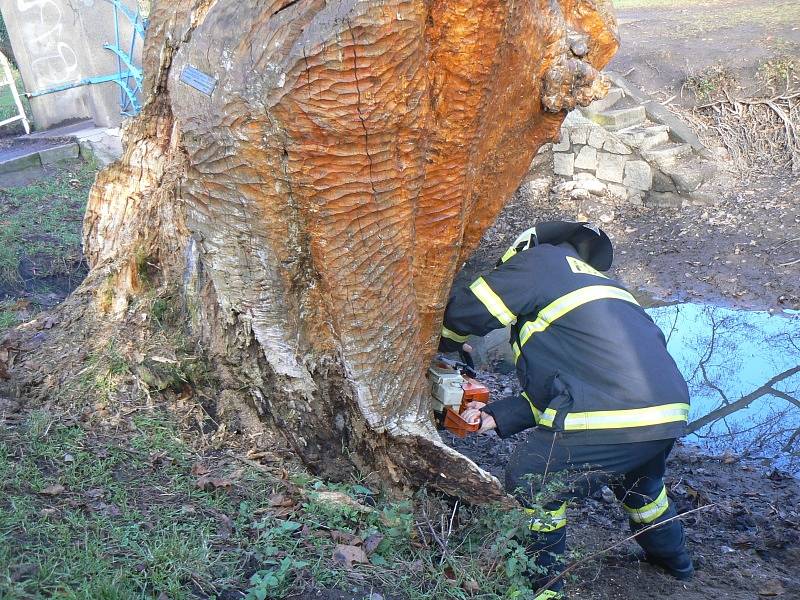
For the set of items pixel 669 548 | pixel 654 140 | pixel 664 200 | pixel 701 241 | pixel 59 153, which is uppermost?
pixel 59 153

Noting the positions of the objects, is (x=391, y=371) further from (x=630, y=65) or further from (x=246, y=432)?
(x=630, y=65)

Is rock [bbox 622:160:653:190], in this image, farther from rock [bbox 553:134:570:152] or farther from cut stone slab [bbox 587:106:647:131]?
rock [bbox 553:134:570:152]

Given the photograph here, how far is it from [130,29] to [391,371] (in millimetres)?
8245

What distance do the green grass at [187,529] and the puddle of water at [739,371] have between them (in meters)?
2.69

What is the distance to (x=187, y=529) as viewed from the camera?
2539mm

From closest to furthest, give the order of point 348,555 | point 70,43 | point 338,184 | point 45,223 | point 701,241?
point 338,184 → point 348,555 → point 45,223 → point 701,241 → point 70,43

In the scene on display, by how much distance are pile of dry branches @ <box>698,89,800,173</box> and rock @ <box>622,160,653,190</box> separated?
1.17 metres

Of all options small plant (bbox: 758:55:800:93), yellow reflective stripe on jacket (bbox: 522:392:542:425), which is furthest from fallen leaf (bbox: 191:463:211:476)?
small plant (bbox: 758:55:800:93)

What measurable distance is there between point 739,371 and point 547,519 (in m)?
3.40

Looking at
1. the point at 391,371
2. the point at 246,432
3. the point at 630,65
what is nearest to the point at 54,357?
the point at 246,432

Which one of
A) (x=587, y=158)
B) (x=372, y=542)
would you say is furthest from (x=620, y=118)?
(x=372, y=542)

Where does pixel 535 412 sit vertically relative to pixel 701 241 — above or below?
above

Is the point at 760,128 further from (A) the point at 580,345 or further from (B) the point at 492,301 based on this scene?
(B) the point at 492,301

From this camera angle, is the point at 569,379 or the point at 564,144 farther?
the point at 564,144
